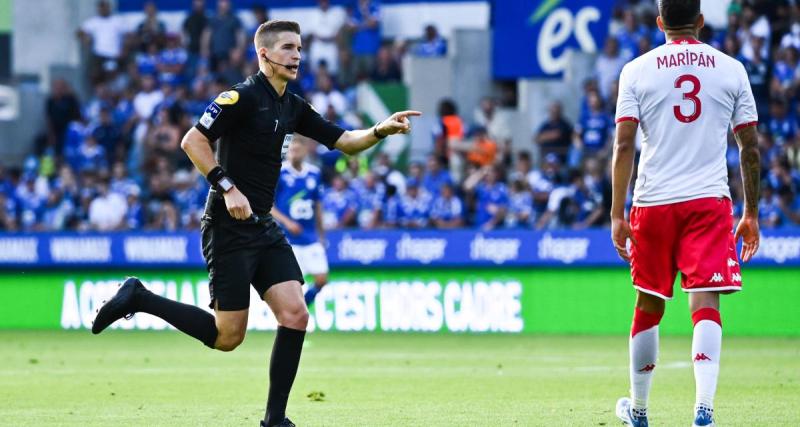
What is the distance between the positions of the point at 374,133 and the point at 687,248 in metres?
2.15

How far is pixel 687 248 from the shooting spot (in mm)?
7629

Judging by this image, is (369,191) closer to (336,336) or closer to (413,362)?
(336,336)

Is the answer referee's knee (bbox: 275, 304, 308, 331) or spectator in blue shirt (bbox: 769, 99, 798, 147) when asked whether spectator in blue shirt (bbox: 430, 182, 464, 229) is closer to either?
spectator in blue shirt (bbox: 769, 99, 798, 147)

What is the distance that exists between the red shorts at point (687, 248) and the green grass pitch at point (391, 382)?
151cm

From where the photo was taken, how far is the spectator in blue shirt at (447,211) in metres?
21.3

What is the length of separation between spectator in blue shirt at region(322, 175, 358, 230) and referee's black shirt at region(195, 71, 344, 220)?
1347cm

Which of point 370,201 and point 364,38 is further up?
point 364,38

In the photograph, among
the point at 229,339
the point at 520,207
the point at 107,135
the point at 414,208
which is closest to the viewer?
the point at 229,339

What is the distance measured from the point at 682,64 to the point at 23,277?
16.6m

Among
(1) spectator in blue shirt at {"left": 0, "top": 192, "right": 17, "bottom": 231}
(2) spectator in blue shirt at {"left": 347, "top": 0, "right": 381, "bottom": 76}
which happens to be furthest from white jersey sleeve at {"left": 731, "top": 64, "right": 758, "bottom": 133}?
(2) spectator in blue shirt at {"left": 347, "top": 0, "right": 381, "bottom": 76}

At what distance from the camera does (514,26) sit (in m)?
26.1

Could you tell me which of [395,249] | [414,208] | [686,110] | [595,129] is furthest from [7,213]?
[686,110]

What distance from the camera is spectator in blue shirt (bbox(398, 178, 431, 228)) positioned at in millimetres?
21422

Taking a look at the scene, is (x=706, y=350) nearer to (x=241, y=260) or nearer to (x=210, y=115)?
(x=241, y=260)
